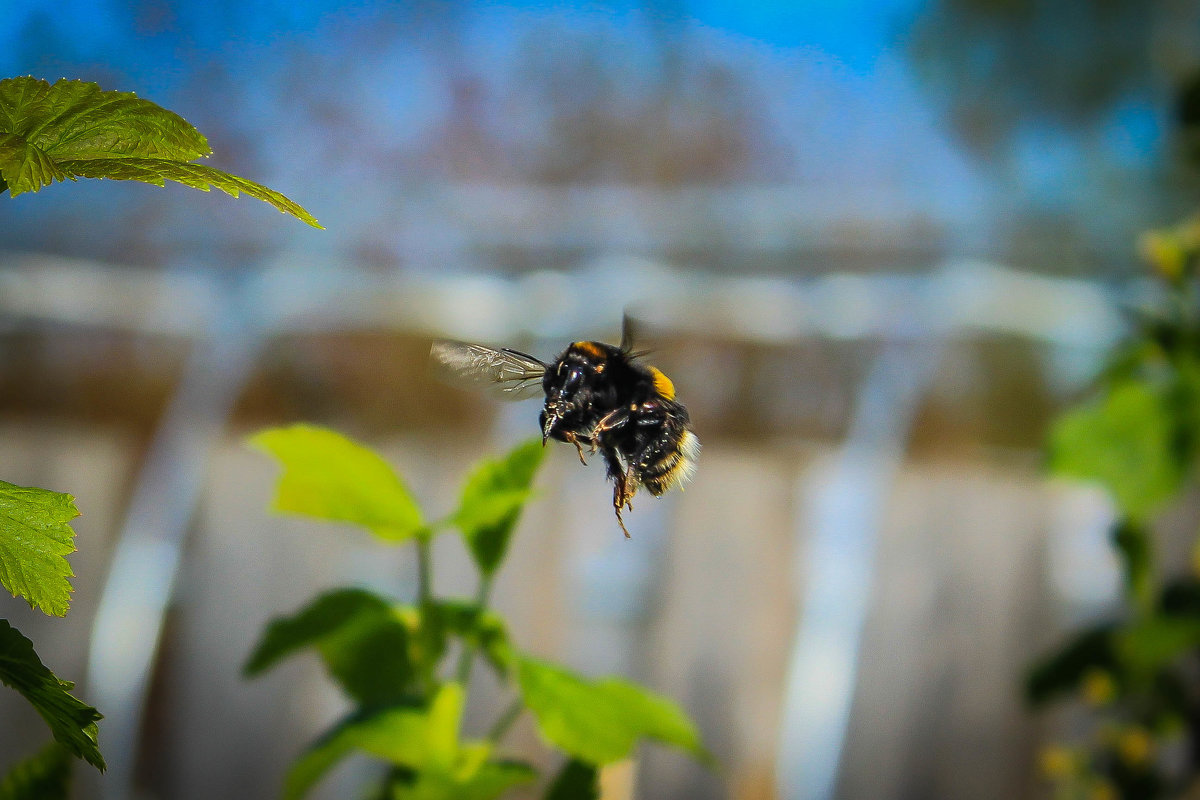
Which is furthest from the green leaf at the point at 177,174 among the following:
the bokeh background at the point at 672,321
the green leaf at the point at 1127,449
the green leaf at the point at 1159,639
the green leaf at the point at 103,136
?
the bokeh background at the point at 672,321

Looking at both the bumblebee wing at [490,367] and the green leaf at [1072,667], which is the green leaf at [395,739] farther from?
the green leaf at [1072,667]

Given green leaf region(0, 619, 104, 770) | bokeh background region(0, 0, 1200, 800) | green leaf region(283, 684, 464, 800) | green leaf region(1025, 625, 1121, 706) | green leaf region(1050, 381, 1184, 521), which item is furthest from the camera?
bokeh background region(0, 0, 1200, 800)

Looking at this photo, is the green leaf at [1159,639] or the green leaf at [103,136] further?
the green leaf at [1159,639]

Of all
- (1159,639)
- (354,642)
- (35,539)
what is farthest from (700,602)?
(35,539)

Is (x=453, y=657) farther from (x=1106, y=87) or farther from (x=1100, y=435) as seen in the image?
(x=1106, y=87)

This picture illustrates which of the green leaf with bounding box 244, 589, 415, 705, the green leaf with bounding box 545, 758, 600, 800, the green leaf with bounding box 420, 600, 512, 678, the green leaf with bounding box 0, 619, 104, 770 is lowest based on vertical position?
the green leaf with bounding box 545, 758, 600, 800

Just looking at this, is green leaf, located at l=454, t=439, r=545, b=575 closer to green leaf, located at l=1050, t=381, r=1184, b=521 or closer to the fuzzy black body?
the fuzzy black body

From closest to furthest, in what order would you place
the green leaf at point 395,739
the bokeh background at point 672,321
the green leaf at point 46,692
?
the green leaf at point 46,692 < the green leaf at point 395,739 < the bokeh background at point 672,321

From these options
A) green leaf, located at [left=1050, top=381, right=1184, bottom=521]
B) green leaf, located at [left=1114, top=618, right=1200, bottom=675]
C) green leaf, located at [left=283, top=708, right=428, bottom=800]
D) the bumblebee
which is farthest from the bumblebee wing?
green leaf, located at [left=1114, top=618, right=1200, bottom=675]
